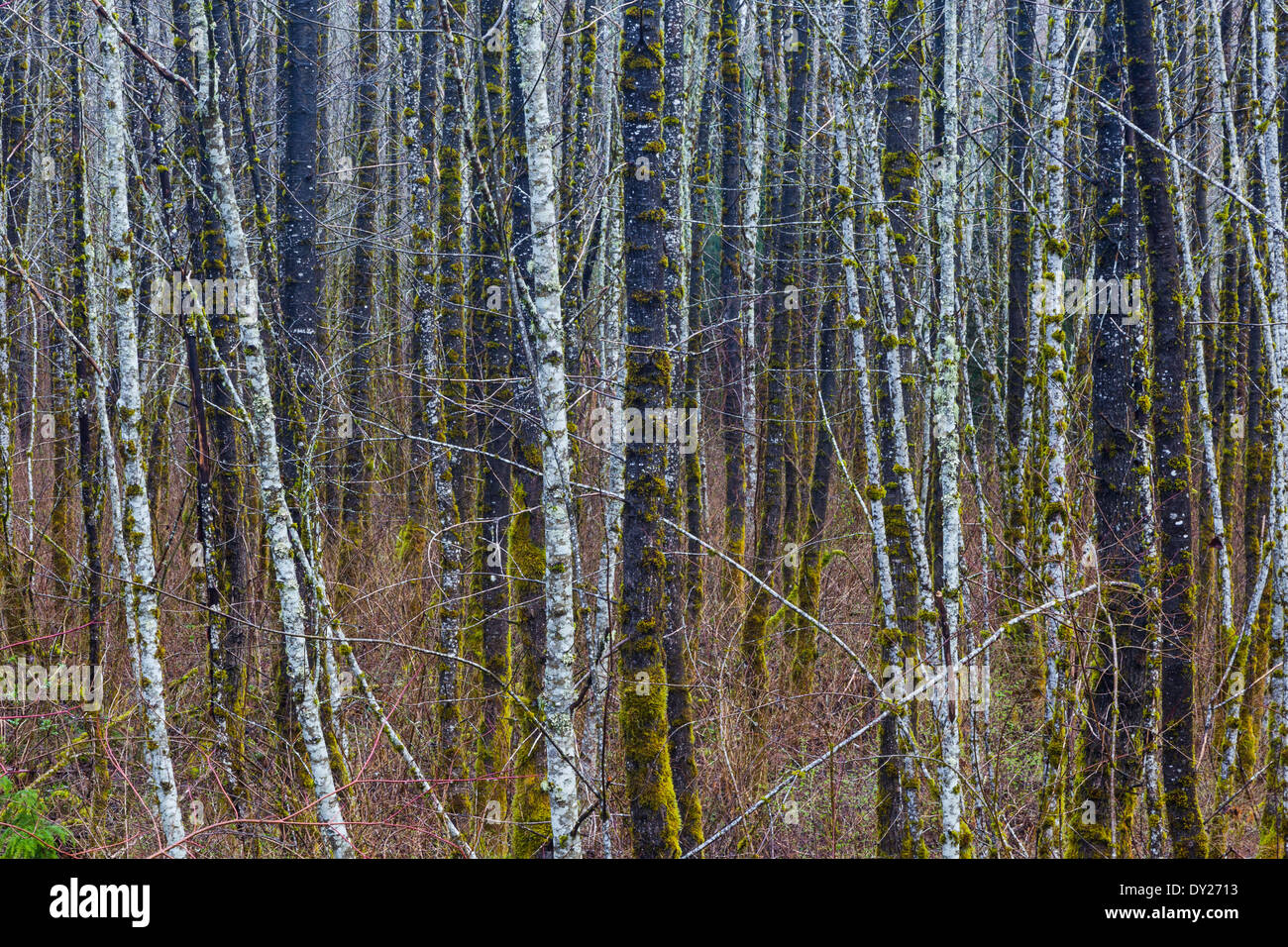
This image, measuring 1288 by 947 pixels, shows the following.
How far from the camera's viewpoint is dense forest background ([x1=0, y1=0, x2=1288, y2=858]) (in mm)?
5027

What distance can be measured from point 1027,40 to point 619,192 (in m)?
7.13

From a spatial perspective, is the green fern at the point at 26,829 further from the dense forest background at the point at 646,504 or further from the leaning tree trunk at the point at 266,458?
the leaning tree trunk at the point at 266,458

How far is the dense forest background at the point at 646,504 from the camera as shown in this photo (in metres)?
5.03

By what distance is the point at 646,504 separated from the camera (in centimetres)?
498

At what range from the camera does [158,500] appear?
364 inches

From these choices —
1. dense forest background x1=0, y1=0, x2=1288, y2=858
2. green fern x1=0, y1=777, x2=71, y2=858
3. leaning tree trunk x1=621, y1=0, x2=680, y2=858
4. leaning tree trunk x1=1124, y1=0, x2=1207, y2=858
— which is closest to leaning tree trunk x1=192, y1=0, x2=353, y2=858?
dense forest background x1=0, y1=0, x2=1288, y2=858

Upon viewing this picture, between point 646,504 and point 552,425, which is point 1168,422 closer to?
point 646,504

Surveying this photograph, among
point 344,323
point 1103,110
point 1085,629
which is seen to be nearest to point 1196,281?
point 1103,110

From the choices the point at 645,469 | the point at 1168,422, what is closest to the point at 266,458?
the point at 645,469

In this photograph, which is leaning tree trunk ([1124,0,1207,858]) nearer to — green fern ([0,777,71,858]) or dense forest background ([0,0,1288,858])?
dense forest background ([0,0,1288,858])

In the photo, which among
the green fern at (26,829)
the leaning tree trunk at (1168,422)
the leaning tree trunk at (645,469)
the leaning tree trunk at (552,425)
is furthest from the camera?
the leaning tree trunk at (1168,422)

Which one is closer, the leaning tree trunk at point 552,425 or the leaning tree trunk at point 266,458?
the leaning tree trunk at point 552,425

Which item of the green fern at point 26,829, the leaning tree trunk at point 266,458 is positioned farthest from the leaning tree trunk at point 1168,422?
the green fern at point 26,829

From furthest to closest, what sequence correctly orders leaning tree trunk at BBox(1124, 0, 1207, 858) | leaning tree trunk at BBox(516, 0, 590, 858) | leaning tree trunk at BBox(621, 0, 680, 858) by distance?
leaning tree trunk at BBox(1124, 0, 1207, 858)
leaning tree trunk at BBox(621, 0, 680, 858)
leaning tree trunk at BBox(516, 0, 590, 858)
